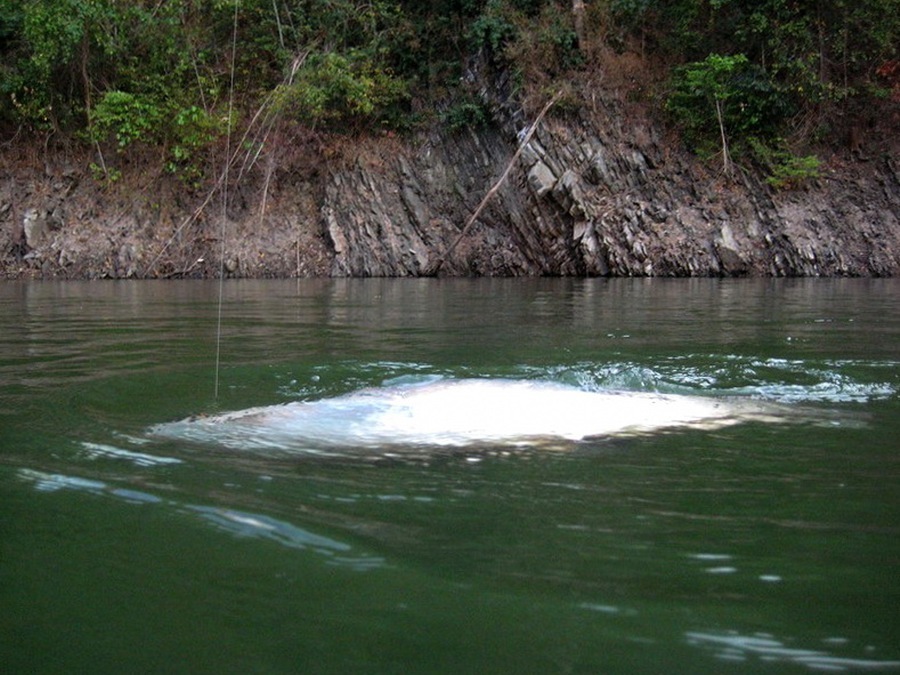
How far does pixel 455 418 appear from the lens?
10.7 ft

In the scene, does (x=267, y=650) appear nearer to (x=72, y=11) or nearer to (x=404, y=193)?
(x=404, y=193)

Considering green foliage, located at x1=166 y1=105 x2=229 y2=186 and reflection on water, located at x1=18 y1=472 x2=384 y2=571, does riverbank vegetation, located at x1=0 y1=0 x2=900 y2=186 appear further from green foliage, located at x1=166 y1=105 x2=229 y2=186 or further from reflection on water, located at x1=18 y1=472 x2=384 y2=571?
reflection on water, located at x1=18 y1=472 x2=384 y2=571

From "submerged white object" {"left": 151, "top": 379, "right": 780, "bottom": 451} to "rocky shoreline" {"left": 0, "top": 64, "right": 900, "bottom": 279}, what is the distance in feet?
44.4

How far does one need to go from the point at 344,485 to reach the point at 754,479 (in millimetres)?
1192

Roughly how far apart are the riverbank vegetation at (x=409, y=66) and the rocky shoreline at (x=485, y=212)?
0.60 metres

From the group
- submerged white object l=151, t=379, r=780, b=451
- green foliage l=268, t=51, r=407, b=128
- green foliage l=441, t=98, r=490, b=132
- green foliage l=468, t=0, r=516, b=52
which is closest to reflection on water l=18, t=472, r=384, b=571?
submerged white object l=151, t=379, r=780, b=451

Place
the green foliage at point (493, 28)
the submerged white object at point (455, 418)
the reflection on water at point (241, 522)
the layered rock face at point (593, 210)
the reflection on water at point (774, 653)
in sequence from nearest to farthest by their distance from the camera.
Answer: the reflection on water at point (774, 653) → the reflection on water at point (241, 522) → the submerged white object at point (455, 418) → the layered rock face at point (593, 210) → the green foliage at point (493, 28)

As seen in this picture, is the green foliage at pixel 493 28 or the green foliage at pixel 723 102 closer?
the green foliage at pixel 723 102

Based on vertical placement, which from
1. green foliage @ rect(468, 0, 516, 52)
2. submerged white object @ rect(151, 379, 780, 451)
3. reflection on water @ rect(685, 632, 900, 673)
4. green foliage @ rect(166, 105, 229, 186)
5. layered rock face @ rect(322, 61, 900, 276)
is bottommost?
reflection on water @ rect(685, 632, 900, 673)

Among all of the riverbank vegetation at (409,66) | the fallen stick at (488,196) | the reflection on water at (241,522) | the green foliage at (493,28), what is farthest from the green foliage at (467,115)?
the reflection on water at (241,522)

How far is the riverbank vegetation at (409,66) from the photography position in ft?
→ 56.3

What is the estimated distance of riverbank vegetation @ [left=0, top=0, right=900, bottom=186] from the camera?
17172mm

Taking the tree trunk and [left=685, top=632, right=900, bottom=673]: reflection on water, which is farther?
the tree trunk

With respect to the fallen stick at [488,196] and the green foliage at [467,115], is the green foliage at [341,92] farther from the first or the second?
the fallen stick at [488,196]
